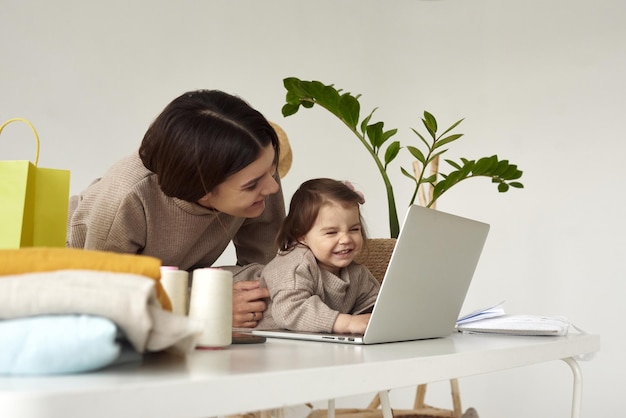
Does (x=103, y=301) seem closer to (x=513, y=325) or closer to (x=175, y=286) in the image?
(x=175, y=286)

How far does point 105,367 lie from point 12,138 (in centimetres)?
254

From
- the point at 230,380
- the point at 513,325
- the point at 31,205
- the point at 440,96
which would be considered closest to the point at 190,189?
the point at 31,205

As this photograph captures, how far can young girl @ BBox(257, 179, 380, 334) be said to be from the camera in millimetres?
1238

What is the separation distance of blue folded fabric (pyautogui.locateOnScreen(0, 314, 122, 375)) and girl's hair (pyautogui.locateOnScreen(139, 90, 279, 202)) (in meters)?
0.92

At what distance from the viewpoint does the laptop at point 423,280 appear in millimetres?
979

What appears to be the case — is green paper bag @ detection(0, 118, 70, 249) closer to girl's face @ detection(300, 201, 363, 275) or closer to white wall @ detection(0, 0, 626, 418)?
girl's face @ detection(300, 201, 363, 275)

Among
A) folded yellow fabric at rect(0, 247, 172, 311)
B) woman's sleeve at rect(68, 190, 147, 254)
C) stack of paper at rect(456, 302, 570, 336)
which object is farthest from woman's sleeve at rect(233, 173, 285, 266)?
folded yellow fabric at rect(0, 247, 172, 311)

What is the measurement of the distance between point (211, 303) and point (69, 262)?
258 mm

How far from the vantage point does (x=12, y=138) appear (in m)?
2.82

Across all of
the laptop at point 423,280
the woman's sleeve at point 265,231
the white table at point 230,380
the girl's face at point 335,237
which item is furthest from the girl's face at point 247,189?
the white table at point 230,380

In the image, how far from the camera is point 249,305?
1.35 meters

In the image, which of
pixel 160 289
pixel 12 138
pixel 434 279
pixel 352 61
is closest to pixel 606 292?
pixel 352 61

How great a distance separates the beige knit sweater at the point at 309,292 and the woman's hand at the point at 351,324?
0.04ft

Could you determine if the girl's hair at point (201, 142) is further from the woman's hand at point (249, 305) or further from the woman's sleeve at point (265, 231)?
the woman's sleeve at point (265, 231)
